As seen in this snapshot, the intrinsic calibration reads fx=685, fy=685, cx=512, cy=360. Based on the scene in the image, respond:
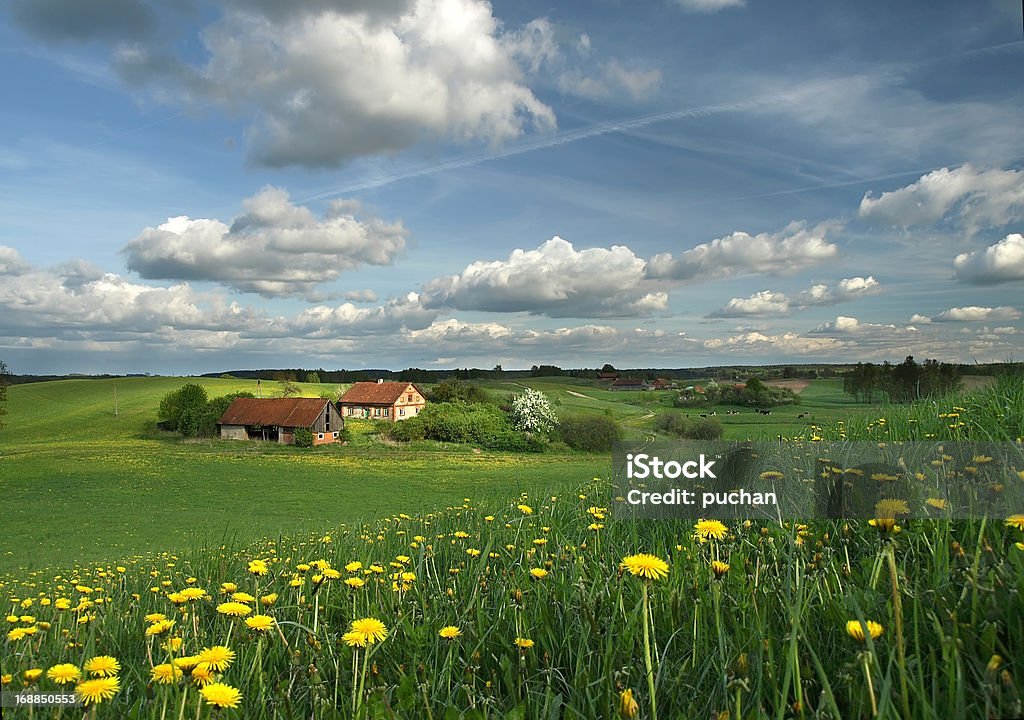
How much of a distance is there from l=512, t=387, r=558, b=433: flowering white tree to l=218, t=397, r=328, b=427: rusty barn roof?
52.3ft

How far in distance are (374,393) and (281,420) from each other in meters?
8.98

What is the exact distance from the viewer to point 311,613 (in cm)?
382

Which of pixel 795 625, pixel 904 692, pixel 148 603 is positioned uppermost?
pixel 795 625

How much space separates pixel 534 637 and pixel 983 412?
19.8ft

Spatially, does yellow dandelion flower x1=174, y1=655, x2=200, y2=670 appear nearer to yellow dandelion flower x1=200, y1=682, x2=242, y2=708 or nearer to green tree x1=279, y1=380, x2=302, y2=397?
yellow dandelion flower x1=200, y1=682, x2=242, y2=708

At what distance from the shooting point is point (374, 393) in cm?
5962

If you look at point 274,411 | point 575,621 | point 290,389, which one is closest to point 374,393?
point 274,411

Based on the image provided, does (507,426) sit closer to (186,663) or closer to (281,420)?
(281,420)

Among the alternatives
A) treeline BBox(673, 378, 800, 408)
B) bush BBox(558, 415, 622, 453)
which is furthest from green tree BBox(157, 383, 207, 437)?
treeline BBox(673, 378, 800, 408)

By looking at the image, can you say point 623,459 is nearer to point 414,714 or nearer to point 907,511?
point 907,511

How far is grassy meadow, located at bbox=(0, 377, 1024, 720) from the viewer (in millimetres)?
1988

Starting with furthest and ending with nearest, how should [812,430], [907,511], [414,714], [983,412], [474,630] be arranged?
[812,430]
[983,412]
[907,511]
[474,630]
[414,714]

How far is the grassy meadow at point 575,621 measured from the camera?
1.99 meters

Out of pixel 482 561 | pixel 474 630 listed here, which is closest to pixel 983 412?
pixel 482 561
